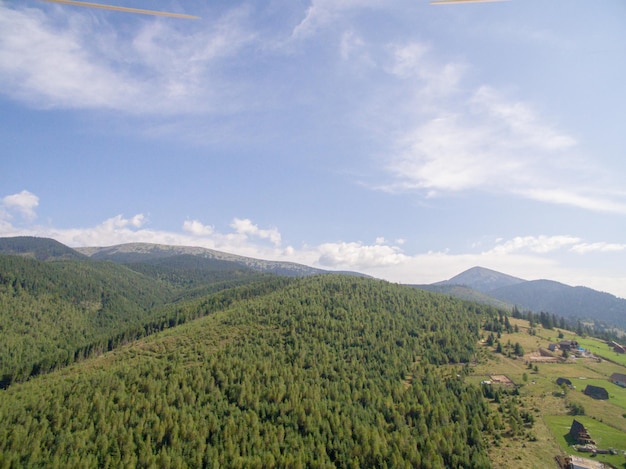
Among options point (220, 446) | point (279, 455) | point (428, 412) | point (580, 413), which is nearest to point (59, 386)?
point (220, 446)

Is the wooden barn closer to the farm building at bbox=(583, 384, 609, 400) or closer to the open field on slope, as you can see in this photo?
the open field on slope

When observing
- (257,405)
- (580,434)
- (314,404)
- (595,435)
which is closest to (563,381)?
(595,435)

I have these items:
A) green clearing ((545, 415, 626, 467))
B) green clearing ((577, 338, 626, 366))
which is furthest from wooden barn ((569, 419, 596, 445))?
green clearing ((577, 338, 626, 366))

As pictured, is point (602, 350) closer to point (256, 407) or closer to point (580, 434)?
point (580, 434)

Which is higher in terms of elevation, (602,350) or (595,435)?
(602,350)

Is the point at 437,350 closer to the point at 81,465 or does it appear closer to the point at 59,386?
the point at 81,465

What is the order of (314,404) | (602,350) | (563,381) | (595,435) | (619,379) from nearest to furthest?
1. (595,435)
2. (314,404)
3. (563,381)
4. (619,379)
5. (602,350)
